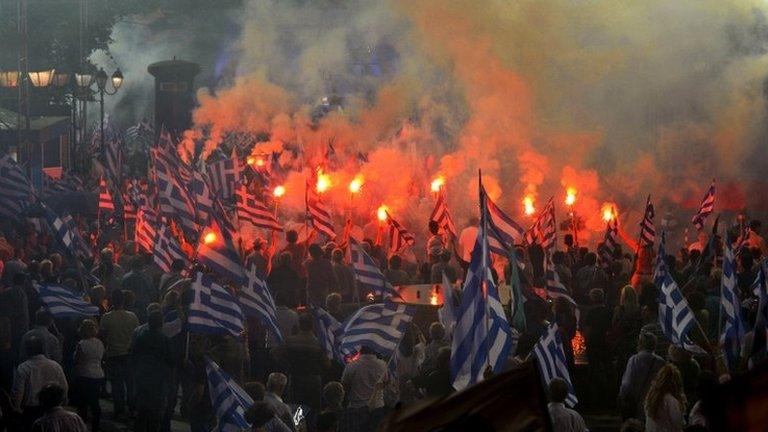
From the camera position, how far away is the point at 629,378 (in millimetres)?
11352

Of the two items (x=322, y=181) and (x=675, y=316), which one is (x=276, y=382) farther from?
(x=322, y=181)

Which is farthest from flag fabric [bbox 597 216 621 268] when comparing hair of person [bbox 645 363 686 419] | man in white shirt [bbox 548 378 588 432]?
man in white shirt [bbox 548 378 588 432]

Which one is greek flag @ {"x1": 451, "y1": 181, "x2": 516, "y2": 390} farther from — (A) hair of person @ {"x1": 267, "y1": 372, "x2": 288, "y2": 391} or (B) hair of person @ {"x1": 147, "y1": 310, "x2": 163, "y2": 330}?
(B) hair of person @ {"x1": 147, "y1": 310, "x2": 163, "y2": 330}

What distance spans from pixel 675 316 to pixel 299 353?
3.42m

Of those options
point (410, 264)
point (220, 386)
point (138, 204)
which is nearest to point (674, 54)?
point (410, 264)

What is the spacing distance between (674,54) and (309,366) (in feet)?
59.7

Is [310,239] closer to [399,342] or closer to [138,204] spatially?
[138,204]

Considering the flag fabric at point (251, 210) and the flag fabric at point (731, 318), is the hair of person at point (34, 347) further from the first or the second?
the flag fabric at point (251, 210)

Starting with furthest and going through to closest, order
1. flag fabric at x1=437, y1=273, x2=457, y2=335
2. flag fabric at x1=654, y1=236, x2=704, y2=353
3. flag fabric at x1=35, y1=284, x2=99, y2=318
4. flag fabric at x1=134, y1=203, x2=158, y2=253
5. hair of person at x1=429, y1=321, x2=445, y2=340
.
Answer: flag fabric at x1=134, y1=203, x2=158, y2=253, flag fabric at x1=35, y1=284, x2=99, y2=318, flag fabric at x1=437, y1=273, x2=457, y2=335, hair of person at x1=429, y1=321, x2=445, y2=340, flag fabric at x1=654, y1=236, x2=704, y2=353

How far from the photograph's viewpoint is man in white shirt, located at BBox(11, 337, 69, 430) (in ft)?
38.2

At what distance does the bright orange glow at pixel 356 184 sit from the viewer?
2764cm

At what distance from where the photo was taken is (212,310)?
471 inches

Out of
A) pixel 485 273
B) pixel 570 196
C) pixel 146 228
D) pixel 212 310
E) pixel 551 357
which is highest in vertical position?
pixel 485 273

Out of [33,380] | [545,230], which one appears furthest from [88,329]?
[545,230]
